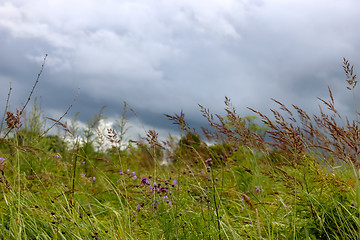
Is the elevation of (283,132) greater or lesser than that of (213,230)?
greater

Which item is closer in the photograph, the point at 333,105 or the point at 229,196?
→ the point at 333,105

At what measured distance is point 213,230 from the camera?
2.26 m

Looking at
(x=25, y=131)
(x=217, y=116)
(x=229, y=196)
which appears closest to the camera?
(x=217, y=116)

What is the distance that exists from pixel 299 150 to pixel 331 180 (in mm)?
806

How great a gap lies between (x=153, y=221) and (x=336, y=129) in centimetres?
154

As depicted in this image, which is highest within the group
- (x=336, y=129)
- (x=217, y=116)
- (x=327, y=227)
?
(x=217, y=116)

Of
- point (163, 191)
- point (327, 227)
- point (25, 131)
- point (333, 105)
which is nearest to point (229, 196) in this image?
point (163, 191)

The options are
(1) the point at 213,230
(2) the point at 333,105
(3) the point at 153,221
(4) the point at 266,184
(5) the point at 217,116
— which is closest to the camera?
(1) the point at 213,230

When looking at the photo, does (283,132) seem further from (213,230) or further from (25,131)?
(25,131)

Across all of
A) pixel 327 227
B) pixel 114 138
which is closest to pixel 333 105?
pixel 327 227

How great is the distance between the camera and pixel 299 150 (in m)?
2.10

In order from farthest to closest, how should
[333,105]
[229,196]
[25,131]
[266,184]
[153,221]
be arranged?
[25,131], [266,184], [229,196], [153,221], [333,105]

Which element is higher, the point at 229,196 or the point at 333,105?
the point at 333,105

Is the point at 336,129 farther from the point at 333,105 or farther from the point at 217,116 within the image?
the point at 217,116
